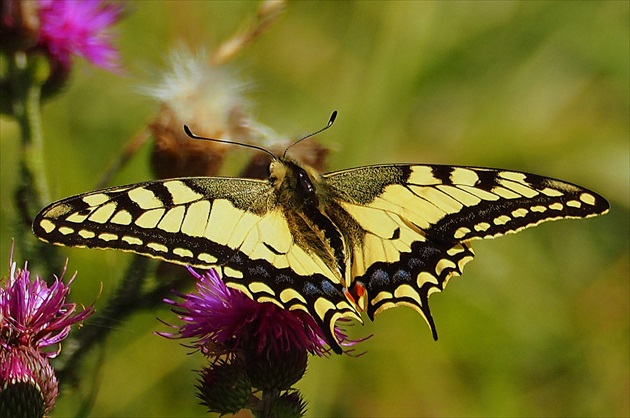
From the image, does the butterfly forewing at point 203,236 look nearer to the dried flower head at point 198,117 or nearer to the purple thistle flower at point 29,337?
the purple thistle flower at point 29,337

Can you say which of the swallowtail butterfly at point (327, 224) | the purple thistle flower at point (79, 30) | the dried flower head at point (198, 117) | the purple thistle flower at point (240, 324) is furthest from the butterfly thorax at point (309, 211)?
the purple thistle flower at point (79, 30)

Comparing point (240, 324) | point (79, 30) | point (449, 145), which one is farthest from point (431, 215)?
point (449, 145)

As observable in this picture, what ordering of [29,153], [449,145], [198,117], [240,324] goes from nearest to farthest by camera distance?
1. [240,324]
2. [29,153]
3. [198,117]
4. [449,145]

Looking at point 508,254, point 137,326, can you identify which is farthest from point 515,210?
point 508,254

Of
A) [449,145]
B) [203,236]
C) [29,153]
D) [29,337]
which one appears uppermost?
[449,145]

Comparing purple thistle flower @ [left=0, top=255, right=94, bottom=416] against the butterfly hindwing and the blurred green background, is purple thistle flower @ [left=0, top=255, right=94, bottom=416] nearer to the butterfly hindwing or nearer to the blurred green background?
the butterfly hindwing

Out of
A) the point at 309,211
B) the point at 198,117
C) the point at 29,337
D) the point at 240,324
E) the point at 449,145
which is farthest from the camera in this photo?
the point at 449,145

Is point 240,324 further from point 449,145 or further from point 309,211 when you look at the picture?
point 449,145

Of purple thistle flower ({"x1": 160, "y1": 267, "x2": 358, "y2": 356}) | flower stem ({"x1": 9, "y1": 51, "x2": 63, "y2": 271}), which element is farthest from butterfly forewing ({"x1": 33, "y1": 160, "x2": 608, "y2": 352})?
flower stem ({"x1": 9, "y1": 51, "x2": 63, "y2": 271})
